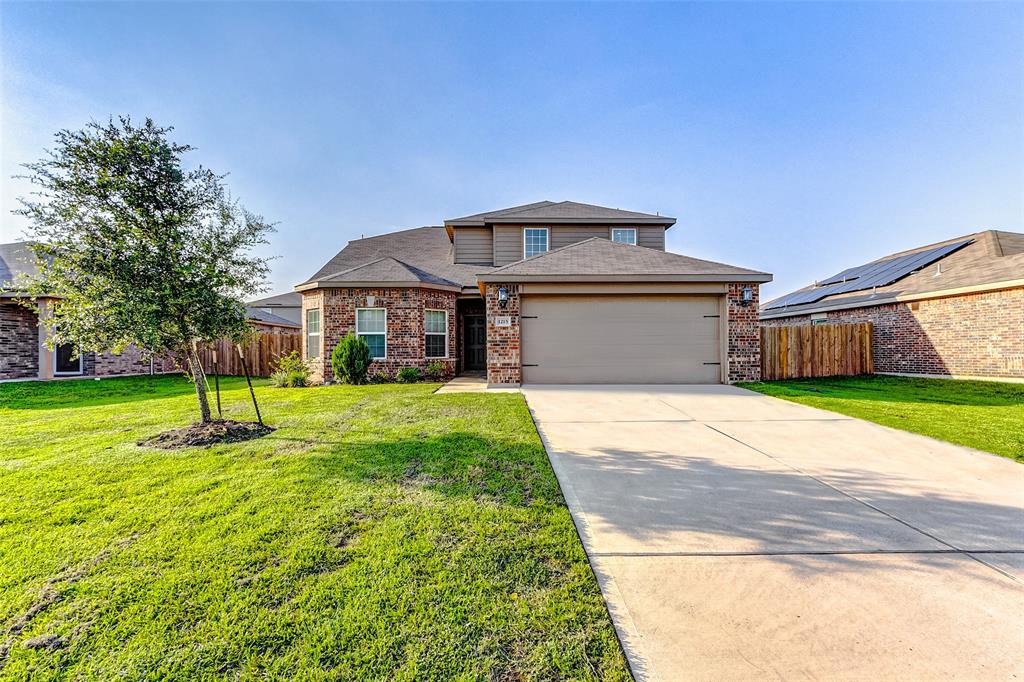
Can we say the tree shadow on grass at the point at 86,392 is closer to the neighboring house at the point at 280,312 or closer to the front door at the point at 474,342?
the neighboring house at the point at 280,312

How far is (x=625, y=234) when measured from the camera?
1523 centimetres

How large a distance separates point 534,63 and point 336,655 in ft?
44.2

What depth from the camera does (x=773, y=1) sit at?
9.30 m

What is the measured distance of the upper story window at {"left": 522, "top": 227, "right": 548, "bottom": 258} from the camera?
14945 mm

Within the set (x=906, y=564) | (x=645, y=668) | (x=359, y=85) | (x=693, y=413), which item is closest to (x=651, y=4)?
(x=359, y=85)

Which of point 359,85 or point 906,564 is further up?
point 359,85

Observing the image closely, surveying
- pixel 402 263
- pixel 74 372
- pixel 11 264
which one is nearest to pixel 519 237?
pixel 402 263

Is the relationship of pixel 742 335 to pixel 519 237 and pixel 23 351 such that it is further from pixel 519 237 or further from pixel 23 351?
pixel 23 351

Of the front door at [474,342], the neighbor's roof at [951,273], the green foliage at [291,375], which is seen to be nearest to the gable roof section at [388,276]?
the front door at [474,342]

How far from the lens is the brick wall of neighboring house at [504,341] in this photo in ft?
32.8

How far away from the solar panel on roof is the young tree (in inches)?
790

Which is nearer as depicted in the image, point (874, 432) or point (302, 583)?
point (302, 583)

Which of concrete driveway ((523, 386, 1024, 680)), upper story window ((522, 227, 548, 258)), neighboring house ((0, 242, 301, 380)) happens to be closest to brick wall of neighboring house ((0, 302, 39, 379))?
neighboring house ((0, 242, 301, 380))

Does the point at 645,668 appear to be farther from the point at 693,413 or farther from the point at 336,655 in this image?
the point at 693,413
